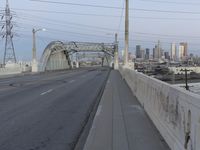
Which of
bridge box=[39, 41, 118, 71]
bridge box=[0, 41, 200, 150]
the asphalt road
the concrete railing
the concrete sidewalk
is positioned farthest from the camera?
bridge box=[39, 41, 118, 71]

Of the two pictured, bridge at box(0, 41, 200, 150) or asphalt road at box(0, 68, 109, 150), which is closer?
bridge at box(0, 41, 200, 150)

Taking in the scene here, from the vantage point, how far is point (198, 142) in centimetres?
679

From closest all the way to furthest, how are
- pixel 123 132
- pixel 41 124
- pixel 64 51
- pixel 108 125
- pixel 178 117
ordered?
pixel 178 117 < pixel 123 132 < pixel 108 125 < pixel 41 124 < pixel 64 51

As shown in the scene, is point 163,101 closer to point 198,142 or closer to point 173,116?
point 173,116

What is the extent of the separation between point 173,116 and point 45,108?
27.8 ft

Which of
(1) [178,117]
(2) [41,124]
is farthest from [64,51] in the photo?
(1) [178,117]

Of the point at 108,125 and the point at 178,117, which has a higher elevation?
the point at 178,117

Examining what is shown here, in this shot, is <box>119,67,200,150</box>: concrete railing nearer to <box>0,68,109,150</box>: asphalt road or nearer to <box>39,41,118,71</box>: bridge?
<box>0,68,109,150</box>: asphalt road

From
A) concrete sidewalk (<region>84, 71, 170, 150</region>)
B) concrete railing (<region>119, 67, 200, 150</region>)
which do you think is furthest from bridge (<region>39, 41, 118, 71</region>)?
concrete railing (<region>119, 67, 200, 150</region>)

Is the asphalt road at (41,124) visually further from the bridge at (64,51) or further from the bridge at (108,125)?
the bridge at (64,51)

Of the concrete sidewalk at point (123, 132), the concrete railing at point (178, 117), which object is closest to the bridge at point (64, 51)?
the concrete sidewalk at point (123, 132)

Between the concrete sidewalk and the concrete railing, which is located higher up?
the concrete railing

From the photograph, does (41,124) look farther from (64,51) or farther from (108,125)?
(64,51)

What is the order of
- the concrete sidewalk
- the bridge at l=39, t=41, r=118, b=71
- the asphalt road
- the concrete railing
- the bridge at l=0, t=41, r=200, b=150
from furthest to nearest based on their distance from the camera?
the bridge at l=39, t=41, r=118, b=71, the asphalt road, the concrete sidewalk, the bridge at l=0, t=41, r=200, b=150, the concrete railing
